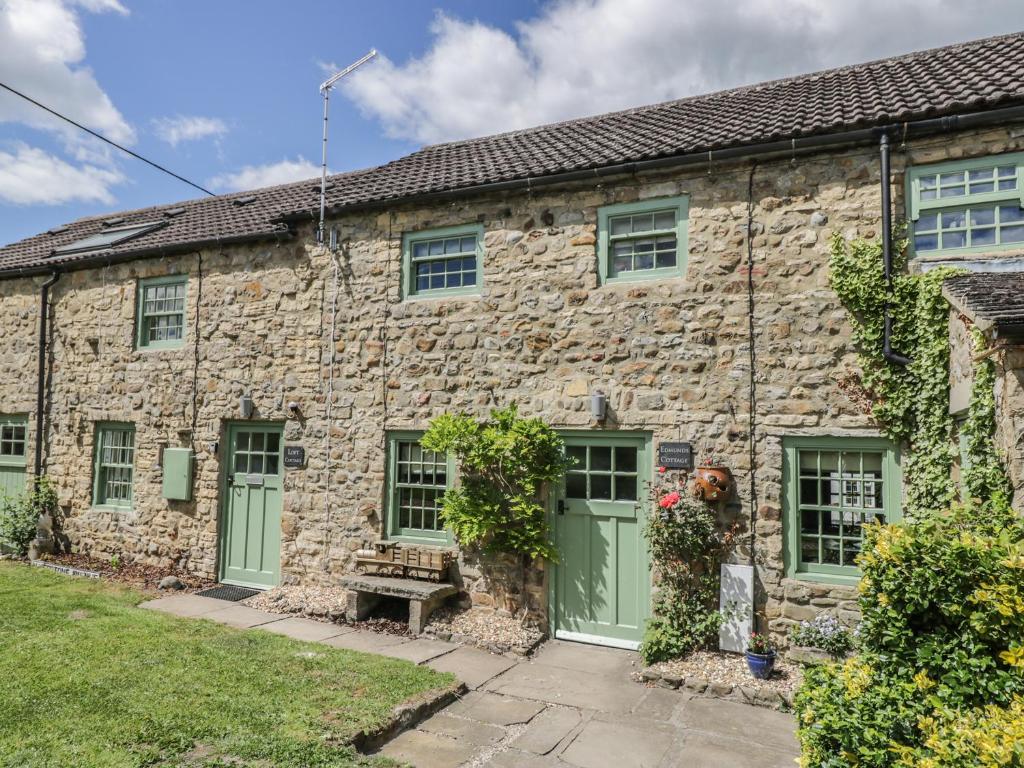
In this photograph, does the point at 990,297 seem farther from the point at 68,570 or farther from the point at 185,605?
the point at 68,570

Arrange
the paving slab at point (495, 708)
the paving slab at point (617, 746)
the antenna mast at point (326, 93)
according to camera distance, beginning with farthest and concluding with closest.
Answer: the antenna mast at point (326, 93), the paving slab at point (495, 708), the paving slab at point (617, 746)

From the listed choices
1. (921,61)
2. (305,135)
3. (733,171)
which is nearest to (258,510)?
(305,135)

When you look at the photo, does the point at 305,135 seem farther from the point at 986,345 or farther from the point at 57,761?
the point at 986,345

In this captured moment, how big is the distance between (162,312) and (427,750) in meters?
8.73

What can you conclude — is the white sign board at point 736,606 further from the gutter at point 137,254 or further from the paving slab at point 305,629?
the gutter at point 137,254

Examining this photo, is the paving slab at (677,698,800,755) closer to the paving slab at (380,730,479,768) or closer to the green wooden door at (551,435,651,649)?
the green wooden door at (551,435,651,649)

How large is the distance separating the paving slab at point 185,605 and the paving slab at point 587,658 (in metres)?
4.34

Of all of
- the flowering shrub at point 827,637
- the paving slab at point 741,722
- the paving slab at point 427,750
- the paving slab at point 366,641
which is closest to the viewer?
the paving slab at point 427,750

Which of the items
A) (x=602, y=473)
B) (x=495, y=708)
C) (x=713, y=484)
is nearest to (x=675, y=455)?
(x=713, y=484)

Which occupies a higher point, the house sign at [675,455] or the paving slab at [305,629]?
the house sign at [675,455]

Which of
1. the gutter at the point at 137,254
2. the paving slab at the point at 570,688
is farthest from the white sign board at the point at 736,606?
the gutter at the point at 137,254

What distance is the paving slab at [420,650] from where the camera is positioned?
6.89 meters

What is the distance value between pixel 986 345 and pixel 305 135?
8682mm

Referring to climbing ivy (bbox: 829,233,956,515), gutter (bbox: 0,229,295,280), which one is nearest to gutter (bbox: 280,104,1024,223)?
climbing ivy (bbox: 829,233,956,515)
